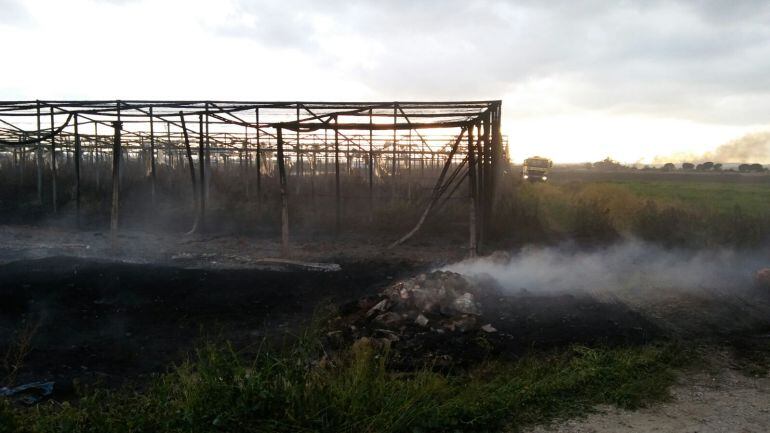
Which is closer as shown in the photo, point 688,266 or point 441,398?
point 441,398

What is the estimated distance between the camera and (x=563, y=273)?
418 inches

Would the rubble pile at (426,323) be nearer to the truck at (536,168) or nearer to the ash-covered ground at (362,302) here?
the ash-covered ground at (362,302)

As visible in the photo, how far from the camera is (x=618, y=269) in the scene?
11.2 m

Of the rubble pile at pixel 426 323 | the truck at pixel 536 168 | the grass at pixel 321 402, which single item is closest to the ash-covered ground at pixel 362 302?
the rubble pile at pixel 426 323

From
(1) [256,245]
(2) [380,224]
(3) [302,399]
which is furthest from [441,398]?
(2) [380,224]

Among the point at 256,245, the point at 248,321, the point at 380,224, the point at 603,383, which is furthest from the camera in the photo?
the point at 380,224

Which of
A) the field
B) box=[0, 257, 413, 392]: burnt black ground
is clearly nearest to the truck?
the field

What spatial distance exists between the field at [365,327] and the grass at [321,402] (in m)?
0.02

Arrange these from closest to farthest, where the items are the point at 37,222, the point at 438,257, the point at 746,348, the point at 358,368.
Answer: the point at 358,368
the point at 746,348
the point at 438,257
the point at 37,222

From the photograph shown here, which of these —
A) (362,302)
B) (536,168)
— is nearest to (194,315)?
(362,302)

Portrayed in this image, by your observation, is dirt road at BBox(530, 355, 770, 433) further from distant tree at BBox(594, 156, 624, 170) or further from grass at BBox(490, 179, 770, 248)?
distant tree at BBox(594, 156, 624, 170)

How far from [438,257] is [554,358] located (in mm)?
6647

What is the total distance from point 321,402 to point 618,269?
8811 mm

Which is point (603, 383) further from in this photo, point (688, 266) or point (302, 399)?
point (688, 266)
